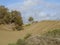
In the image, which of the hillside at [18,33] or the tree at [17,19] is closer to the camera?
the hillside at [18,33]

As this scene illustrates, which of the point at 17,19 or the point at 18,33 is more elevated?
the point at 17,19

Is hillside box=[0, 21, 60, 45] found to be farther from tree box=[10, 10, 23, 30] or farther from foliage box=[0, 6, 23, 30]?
tree box=[10, 10, 23, 30]

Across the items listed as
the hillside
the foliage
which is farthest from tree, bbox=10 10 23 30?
the hillside

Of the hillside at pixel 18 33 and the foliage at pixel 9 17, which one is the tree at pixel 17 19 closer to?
the foliage at pixel 9 17

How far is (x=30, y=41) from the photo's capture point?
760 inches

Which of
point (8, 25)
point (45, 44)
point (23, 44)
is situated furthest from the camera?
point (8, 25)

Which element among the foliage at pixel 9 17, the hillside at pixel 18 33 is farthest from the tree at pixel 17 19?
the hillside at pixel 18 33

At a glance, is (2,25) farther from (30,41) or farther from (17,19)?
(30,41)

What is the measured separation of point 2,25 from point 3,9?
4.27 metres

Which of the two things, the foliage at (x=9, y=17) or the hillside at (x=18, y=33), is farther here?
the foliage at (x=9, y=17)

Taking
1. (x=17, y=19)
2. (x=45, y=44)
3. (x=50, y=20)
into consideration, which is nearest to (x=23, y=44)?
(x=45, y=44)

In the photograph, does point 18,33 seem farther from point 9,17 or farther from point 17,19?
point 9,17

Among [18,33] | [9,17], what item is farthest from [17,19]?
[18,33]

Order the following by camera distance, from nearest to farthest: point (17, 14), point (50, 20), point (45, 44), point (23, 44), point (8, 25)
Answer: point (45, 44)
point (23, 44)
point (50, 20)
point (8, 25)
point (17, 14)
